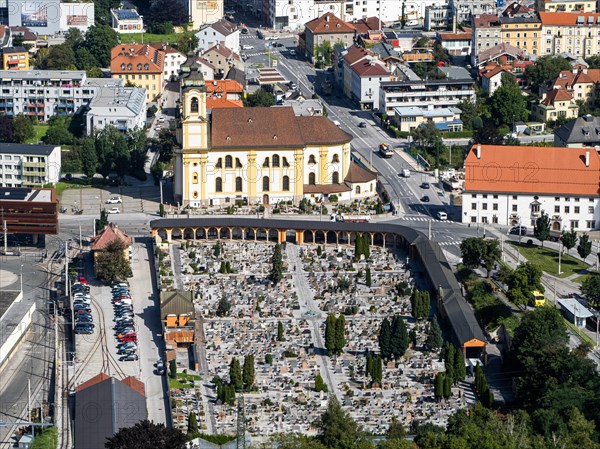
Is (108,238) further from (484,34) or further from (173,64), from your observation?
(484,34)

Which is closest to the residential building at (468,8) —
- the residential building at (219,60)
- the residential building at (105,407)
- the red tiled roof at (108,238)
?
the residential building at (219,60)

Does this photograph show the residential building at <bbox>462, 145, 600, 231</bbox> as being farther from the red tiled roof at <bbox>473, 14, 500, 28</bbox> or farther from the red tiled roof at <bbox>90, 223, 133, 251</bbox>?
the red tiled roof at <bbox>473, 14, 500, 28</bbox>

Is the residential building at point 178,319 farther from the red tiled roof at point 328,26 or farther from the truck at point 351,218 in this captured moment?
the red tiled roof at point 328,26

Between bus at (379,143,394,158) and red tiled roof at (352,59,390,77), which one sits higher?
red tiled roof at (352,59,390,77)

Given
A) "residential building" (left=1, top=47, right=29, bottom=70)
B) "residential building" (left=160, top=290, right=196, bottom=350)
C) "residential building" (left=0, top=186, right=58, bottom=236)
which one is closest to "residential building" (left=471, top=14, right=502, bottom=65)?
"residential building" (left=1, top=47, right=29, bottom=70)

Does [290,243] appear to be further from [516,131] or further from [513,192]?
[516,131]

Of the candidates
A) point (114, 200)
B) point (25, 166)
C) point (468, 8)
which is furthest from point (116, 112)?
point (468, 8)

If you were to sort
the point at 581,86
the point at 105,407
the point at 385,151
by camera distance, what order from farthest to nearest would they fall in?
the point at 581,86
the point at 385,151
the point at 105,407
